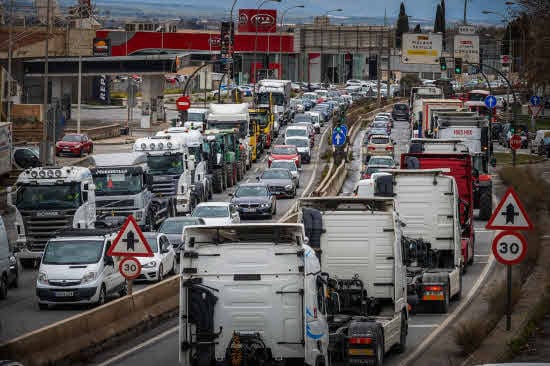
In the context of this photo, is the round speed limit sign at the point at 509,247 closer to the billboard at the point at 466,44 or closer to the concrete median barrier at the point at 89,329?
the concrete median barrier at the point at 89,329

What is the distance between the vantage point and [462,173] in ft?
107

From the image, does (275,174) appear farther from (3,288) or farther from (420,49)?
(420,49)

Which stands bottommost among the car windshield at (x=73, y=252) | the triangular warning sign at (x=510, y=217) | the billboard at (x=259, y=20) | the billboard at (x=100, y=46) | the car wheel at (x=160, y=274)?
the car wheel at (x=160, y=274)

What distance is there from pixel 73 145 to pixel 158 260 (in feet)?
134

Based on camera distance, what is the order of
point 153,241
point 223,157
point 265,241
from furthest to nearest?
point 223,157 < point 153,241 < point 265,241

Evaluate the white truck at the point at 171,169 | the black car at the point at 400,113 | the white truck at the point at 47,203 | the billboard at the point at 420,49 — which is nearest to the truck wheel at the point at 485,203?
the white truck at the point at 171,169

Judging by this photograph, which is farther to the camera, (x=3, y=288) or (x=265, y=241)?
(x=3, y=288)

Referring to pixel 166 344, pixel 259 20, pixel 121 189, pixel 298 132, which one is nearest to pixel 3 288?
pixel 166 344

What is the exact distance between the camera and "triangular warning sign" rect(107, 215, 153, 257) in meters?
22.2

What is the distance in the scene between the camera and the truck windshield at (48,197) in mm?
35219

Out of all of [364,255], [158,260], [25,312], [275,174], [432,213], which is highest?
[364,255]

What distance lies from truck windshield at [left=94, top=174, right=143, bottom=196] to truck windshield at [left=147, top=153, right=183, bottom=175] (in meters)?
5.17

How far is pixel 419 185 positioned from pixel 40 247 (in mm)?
13072

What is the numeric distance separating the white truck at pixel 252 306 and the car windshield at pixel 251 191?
30.5 meters
